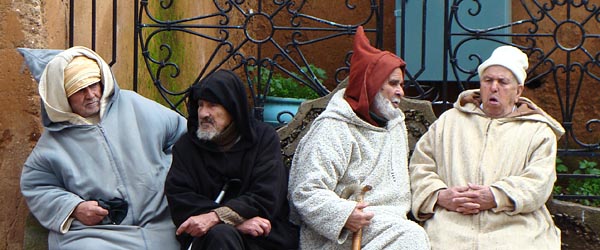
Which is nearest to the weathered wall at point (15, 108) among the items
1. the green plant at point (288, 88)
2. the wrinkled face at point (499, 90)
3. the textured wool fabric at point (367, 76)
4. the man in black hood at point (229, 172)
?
the man in black hood at point (229, 172)

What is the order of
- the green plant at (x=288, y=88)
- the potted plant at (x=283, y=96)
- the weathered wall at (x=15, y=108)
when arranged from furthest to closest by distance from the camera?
the green plant at (x=288, y=88) < the potted plant at (x=283, y=96) < the weathered wall at (x=15, y=108)

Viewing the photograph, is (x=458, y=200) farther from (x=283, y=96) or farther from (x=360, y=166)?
(x=283, y=96)

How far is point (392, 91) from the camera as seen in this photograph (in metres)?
6.55

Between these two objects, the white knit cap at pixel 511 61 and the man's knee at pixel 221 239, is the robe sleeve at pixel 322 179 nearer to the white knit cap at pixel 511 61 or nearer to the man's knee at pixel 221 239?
the man's knee at pixel 221 239

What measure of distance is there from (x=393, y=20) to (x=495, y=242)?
3.58m

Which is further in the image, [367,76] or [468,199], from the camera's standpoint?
[367,76]

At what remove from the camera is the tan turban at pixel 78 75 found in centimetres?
643

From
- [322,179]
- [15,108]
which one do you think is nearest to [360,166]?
[322,179]

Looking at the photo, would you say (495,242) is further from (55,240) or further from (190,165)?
(55,240)

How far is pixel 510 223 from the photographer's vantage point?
250 inches

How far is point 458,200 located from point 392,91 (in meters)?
0.63

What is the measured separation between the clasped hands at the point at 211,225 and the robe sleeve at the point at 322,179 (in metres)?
0.23

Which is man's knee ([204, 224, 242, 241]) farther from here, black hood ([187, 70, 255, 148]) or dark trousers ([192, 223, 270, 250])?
black hood ([187, 70, 255, 148])

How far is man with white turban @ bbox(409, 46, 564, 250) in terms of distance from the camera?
632 centimetres
